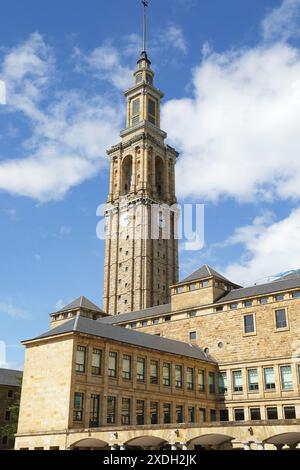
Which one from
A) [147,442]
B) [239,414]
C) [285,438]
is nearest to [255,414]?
[239,414]

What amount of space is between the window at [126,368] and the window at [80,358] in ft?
15.7

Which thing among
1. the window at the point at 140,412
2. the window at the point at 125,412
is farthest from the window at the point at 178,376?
the window at the point at 125,412

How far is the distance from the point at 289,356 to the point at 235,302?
8576mm

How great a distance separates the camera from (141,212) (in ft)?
320

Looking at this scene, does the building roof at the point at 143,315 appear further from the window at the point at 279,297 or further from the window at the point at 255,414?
the window at the point at 255,414

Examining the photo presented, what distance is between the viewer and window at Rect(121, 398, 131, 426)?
45481 mm

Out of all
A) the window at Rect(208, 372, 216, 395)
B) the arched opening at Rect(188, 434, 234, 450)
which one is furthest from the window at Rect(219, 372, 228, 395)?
the arched opening at Rect(188, 434, 234, 450)

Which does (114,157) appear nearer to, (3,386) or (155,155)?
(155,155)

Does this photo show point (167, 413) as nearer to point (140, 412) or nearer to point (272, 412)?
point (140, 412)

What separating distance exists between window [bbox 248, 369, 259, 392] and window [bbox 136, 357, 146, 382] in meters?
12.4

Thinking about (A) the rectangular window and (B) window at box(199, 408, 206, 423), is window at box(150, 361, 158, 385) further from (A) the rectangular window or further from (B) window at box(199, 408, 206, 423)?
(B) window at box(199, 408, 206, 423)

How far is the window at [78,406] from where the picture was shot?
41.7 m
